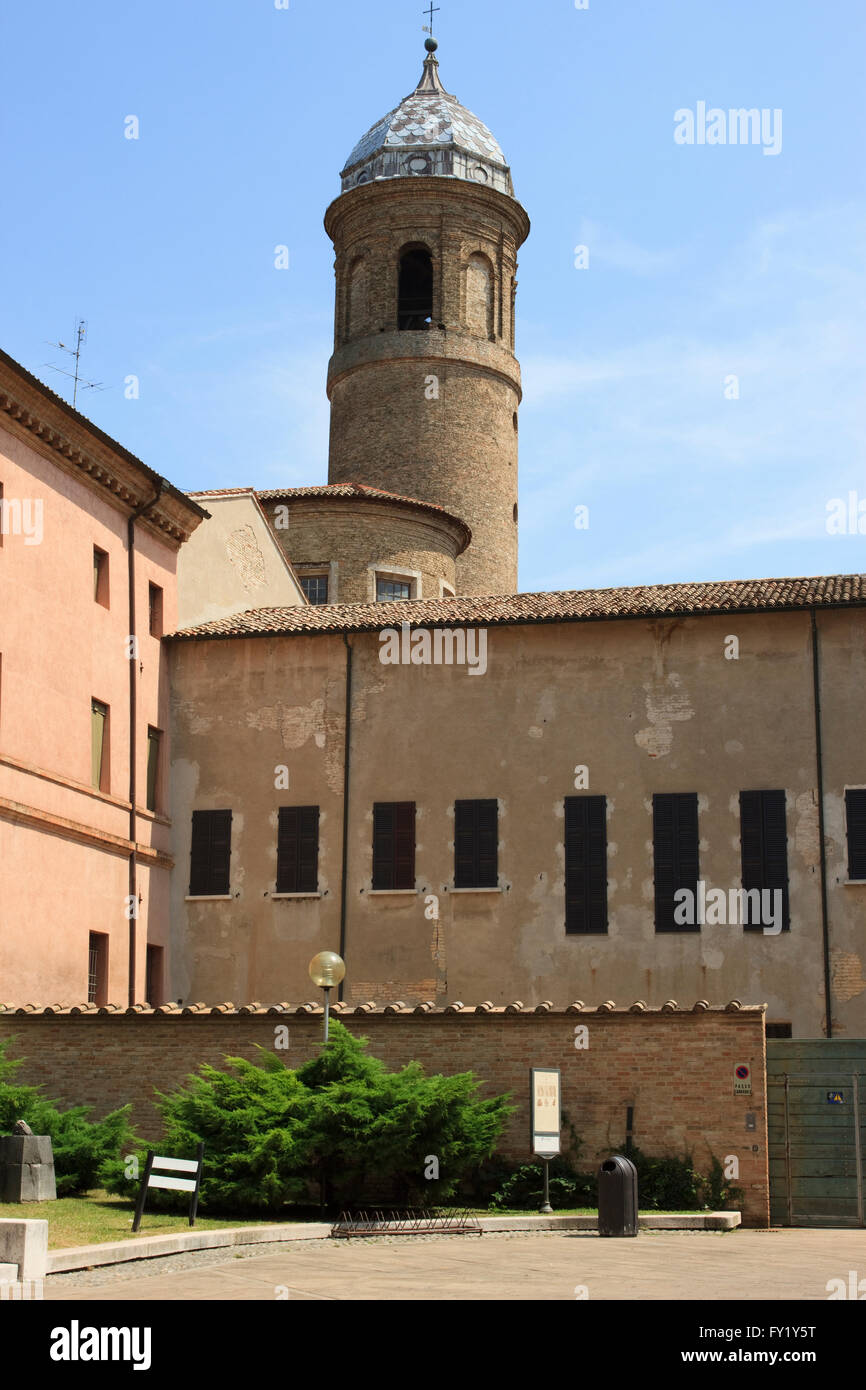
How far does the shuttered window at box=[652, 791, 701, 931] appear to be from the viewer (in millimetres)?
26312

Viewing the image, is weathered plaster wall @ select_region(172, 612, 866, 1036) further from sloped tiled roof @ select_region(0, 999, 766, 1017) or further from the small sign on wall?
the small sign on wall

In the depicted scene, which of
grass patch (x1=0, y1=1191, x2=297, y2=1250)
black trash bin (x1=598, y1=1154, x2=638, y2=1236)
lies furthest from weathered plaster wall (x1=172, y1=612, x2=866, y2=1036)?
grass patch (x1=0, y1=1191, x2=297, y2=1250)

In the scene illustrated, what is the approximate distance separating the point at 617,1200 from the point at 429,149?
118 ft

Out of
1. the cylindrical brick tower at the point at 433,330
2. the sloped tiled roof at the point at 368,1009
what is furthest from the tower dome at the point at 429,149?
the sloped tiled roof at the point at 368,1009

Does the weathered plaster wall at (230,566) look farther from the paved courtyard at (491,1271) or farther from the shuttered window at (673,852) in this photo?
the paved courtyard at (491,1271)

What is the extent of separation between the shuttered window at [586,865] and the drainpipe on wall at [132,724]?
22.9ft

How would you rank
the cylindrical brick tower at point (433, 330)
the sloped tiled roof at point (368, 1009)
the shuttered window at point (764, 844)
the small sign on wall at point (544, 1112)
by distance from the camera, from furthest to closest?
the cylindrical brick tower at point (433, 330), the shuttered window at point (764, 844), the sloped tiled roof at point (368, 1009), the small sign on wall at point (544, 1112)

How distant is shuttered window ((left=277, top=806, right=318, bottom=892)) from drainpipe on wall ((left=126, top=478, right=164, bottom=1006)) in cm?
242

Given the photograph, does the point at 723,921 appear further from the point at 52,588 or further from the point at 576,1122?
the point at 52,588

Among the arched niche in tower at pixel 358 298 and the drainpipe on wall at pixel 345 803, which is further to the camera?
the arched niche in tower at pixel 358 298

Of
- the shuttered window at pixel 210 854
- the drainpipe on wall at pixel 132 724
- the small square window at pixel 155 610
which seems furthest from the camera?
the small square window at pixel 155 610

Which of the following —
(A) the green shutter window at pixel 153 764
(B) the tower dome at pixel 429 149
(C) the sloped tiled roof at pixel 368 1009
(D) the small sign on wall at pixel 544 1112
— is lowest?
(D) the small sign on wall at pixel 544 1112

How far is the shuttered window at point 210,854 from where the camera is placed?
28.3m
